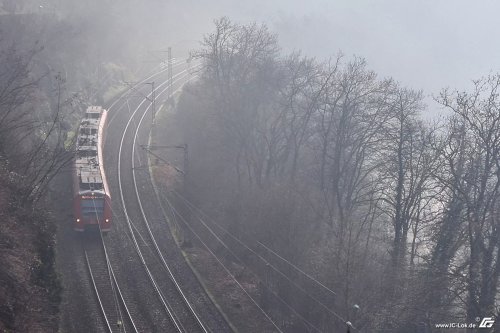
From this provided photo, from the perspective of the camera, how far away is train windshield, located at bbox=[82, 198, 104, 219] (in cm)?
2650

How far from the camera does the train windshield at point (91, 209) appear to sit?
1043 inches

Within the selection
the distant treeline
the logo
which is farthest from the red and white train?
the logo

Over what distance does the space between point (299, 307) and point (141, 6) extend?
68.2 metres

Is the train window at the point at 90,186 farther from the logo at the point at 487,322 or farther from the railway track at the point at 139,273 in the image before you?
the logo at the point at 487,322

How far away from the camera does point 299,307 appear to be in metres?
24.5

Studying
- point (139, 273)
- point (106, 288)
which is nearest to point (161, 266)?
point (139, 273)

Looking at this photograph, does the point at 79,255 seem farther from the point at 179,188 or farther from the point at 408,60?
the point at 408,60

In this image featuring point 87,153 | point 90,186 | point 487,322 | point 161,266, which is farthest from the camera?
point 87,153

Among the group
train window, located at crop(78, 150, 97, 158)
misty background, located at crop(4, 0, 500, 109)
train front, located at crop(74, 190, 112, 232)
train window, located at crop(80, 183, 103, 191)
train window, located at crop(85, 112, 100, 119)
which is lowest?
train front, located at crop(74, 190, 112, 232)

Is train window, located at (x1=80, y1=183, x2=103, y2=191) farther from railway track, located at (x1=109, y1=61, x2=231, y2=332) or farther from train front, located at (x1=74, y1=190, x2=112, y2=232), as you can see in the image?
railway track, located at (x1=109, y1=61, x2=231, y2=332)

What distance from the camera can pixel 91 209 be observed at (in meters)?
26.5

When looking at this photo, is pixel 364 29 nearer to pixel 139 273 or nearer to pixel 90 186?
pixel 90 186

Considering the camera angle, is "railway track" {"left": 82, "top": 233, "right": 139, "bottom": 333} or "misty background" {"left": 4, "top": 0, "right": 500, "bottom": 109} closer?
"railway track" {"left": 82, "top": 233, "right": 139, "bottom": 333}

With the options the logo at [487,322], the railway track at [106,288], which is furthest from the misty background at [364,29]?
the logo at [487,322]
